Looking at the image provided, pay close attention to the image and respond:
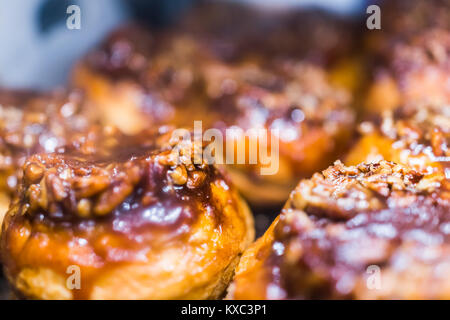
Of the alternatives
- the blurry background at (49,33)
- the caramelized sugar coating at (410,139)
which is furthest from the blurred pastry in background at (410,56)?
the caramelized sugar coating at (410,139)

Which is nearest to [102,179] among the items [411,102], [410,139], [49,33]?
[410,139]

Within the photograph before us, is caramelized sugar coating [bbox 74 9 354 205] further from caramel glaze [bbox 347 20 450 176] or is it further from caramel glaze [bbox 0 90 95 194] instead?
caramel glaze [bbox 0 90 95 194]

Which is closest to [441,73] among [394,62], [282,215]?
[394,62]

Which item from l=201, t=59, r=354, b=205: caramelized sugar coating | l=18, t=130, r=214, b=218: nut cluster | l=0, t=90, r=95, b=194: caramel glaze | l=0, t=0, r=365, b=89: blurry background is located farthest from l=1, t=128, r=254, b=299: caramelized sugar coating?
l=0, t=0, r=365, b=89: blurry background

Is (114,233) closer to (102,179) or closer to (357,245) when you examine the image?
(102,179)

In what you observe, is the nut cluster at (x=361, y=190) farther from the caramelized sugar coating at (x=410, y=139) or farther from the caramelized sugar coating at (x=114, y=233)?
the caramelized sugar coating at (x=114, y=233)

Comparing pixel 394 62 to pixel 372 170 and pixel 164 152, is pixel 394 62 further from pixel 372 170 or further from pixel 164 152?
pixel 164 152
